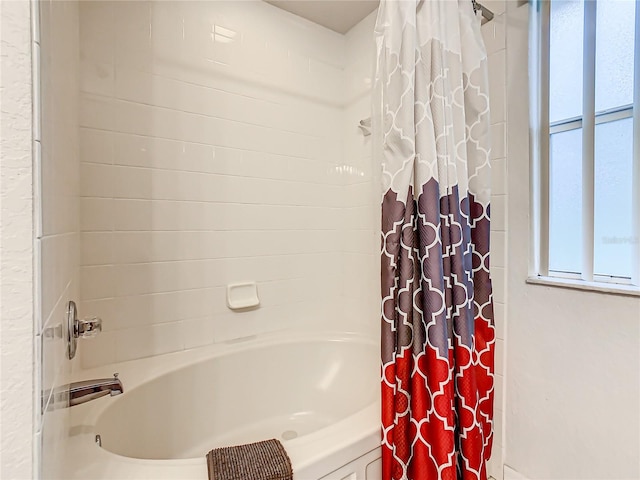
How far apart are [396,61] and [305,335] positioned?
132 centimetres

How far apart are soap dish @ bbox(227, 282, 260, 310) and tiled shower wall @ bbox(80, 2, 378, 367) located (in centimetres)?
4

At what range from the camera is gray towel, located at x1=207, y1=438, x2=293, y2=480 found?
2.46 feet

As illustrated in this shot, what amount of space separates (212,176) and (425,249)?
3.49 feet

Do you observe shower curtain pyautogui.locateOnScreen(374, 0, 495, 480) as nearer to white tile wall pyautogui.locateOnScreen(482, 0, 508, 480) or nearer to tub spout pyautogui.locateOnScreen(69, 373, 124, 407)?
white tile wall pyautogui.locateOnScreen(482, 0, 508, 480)

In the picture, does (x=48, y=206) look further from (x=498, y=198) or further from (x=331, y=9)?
(x=331, y=9)

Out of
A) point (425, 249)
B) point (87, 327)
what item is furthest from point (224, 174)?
point (425, 249)

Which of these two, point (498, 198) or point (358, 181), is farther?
point (358, 181)

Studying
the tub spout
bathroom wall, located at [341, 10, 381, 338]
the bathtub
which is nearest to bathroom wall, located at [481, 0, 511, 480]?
the bathtub

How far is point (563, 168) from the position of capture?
1144 mm

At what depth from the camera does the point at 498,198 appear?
130 cm

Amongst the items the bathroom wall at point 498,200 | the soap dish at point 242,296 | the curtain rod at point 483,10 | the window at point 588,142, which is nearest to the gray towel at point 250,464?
the soap dish at point 242,296

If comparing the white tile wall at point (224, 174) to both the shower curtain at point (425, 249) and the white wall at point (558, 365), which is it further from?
the shower curtain at point (425, 249)

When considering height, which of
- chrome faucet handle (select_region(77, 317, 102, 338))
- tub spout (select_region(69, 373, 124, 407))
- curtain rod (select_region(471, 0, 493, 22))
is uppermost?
curtain rod (select_region(471, 0, 493, 22))

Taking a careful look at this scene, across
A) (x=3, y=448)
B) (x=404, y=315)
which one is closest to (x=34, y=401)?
(x=3, y=448)
